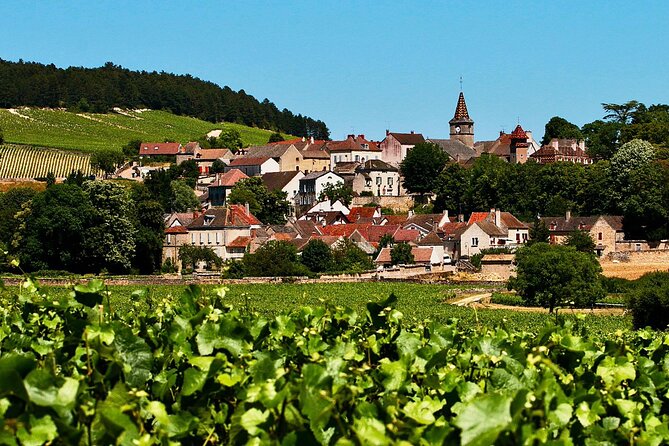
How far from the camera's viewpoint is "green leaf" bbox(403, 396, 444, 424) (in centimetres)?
688

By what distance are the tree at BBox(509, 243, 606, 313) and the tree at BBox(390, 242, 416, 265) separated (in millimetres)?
23319

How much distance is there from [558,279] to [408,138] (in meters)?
79.8

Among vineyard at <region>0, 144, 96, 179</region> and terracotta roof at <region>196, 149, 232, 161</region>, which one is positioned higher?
terracotta roof at <region>196, 149, 232, 161</region>

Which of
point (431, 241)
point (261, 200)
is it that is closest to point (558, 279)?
point (431, 241)

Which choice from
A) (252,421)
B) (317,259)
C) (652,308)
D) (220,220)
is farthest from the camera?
(220,220)

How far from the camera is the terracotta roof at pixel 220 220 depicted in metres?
92.6

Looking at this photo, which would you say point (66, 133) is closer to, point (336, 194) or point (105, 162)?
point (105, 162)

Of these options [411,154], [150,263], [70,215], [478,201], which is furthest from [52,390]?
[411,154]

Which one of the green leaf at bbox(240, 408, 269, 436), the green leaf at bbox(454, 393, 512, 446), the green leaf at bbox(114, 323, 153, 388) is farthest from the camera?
the green leaf at bbox(114, 323, 153, 388)

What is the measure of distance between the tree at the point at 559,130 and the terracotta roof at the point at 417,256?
2730 inches

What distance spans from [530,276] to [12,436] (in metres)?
59.3

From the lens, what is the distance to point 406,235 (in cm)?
9375

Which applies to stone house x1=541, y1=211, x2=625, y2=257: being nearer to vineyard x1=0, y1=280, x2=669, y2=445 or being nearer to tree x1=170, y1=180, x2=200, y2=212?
tree x1=170, y1=180, x2=200, y2=212

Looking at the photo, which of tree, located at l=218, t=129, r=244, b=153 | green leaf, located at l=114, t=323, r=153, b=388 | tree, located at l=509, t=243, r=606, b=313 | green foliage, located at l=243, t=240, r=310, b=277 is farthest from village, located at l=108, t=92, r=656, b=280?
green leaf, located at l=114, t=323, r=153, b=388
